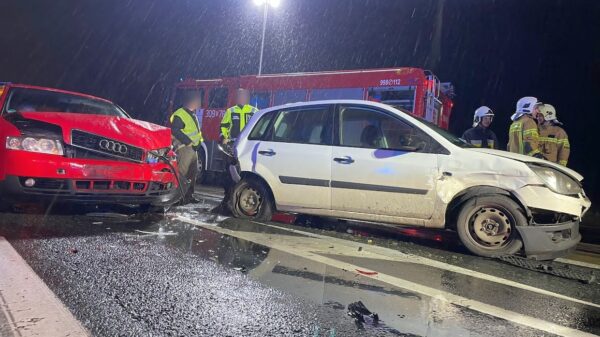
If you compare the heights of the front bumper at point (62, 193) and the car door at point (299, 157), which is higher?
the car door at point (299, 157)

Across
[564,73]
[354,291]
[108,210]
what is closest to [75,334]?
[354,291]

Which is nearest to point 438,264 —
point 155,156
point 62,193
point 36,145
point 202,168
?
point 155,156

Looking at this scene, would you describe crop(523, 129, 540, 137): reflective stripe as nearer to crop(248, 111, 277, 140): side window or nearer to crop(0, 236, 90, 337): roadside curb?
crop(248, 111, 277, 140): side window

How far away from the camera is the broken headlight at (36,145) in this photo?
15.1 feet

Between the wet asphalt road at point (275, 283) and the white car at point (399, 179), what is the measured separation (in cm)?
35

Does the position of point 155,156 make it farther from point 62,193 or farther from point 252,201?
point 252,201

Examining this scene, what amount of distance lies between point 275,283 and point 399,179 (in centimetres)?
206

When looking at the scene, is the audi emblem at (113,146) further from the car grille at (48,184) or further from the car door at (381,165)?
the car door at (381,165)

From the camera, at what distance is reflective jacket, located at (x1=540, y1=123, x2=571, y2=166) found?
21.5 feet

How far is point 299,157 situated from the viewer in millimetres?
5434

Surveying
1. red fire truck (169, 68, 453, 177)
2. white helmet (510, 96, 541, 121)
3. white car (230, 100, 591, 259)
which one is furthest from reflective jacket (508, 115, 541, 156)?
red fire truck (169, 68, 453, 177)

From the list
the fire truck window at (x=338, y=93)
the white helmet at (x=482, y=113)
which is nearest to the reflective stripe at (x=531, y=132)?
the white helmet at (x=482, y=113)

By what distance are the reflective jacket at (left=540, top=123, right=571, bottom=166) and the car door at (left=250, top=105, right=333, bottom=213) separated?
3394 mm

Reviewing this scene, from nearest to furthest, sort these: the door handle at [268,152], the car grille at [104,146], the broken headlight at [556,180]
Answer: the broken headlight at [556,180] < the car grille at [104,146] < the door handle at [268,152]
